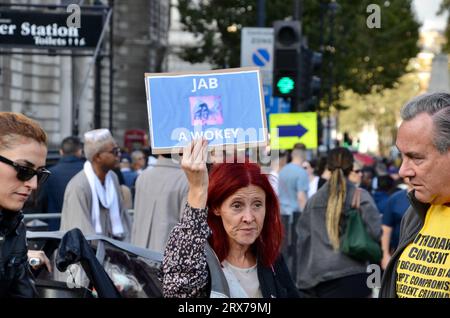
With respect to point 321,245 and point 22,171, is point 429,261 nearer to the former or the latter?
point 22,171

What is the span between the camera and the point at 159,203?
957cm

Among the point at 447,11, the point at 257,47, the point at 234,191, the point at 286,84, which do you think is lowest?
the point at 234,191

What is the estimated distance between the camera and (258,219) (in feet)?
16.7

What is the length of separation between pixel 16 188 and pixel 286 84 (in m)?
13.9

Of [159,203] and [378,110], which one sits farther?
[378,110]

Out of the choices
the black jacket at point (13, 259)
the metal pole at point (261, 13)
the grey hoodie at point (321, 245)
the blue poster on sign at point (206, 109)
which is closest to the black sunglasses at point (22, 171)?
the black jacket at point (13, 259)

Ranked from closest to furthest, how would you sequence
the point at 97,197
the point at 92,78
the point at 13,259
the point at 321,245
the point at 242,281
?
the point at 13,259, the point at 242,281, the point at 97,197, the point at 321,245, the point at 92,78

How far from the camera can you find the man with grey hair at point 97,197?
9.83 metres

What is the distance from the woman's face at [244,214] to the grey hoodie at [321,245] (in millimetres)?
5124

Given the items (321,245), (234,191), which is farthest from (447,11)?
(234,191)

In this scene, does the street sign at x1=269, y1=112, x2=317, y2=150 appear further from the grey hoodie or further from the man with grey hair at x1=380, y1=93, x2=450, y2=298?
the man with grey hair at x1=380, y1=93, x2=450, y2=298
